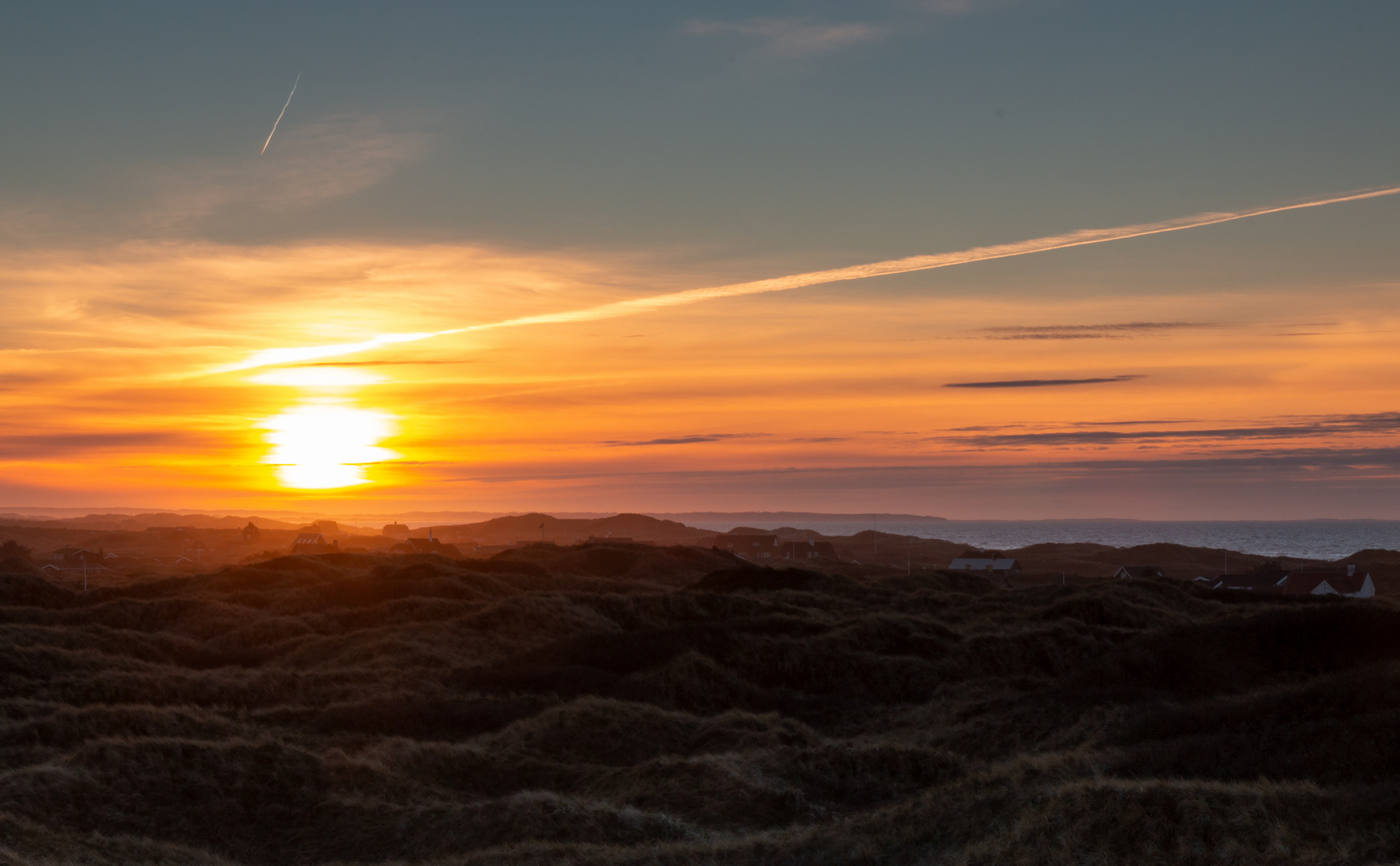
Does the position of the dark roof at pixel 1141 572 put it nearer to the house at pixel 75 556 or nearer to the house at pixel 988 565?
the house at pixel 988 565

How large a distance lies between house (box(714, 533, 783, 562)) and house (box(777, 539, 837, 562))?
1.02m

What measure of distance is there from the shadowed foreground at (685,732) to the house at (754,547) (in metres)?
87.4

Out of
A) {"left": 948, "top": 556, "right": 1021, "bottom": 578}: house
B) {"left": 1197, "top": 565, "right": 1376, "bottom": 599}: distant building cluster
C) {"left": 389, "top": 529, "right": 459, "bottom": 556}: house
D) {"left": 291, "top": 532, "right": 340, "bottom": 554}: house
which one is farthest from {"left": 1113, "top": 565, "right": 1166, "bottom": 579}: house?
{"left": 291, "top": 532, "right": 340, "bottom": 554}: house

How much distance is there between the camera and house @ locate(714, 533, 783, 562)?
162m

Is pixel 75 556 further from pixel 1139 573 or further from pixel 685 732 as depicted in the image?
pixel 1139 573

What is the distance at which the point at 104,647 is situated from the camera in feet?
175

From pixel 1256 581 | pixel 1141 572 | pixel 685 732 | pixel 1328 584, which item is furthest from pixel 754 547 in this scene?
pixel 685 732

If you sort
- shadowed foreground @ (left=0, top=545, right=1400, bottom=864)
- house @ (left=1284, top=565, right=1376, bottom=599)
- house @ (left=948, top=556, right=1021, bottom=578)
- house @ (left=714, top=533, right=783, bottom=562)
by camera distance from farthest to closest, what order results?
house @ (left=714, top=533, right=783, bottom=562) → house @ (left=948, top=556, right=1021, bottom=578) → house @ (left=1284, top=565, right=1376, bottom=599) → shadowed foreground @ (left=0, top=545, right=1400, bottom=864)

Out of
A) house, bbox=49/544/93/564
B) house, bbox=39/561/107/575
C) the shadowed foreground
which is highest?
the shadowed foreground

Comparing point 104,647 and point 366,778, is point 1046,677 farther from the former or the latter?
point 104,647

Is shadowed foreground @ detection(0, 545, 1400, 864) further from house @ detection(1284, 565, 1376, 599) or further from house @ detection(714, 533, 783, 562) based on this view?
house @ detection(714, 533, 783, 562)

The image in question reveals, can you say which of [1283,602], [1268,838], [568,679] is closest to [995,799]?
[1268,838]

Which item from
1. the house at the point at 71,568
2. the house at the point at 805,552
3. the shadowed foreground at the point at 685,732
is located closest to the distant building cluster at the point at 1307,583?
the shadowed foreground at the point at 685,732

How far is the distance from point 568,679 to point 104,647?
1021 inches
